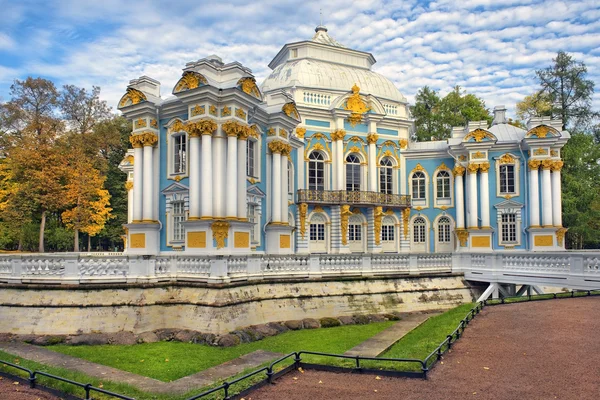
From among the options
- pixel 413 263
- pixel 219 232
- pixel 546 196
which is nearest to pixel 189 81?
pixel 219 232

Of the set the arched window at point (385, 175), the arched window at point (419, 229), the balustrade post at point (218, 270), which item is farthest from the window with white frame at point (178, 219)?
the arched window at point (419, 229)

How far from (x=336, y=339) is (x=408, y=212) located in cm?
1810

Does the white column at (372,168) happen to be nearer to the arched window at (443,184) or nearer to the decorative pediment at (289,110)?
the arched window at (443,184)

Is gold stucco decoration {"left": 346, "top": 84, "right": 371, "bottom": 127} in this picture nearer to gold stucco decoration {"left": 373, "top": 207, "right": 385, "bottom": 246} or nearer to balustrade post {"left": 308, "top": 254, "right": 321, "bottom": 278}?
gold stucco decoration {"left": 373, "top": 207, "right": 385, "bottom": 246}

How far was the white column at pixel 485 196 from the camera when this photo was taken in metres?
26.4

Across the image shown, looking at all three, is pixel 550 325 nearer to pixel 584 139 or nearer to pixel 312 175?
pixel 312 175

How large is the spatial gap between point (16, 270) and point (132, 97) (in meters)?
7.78

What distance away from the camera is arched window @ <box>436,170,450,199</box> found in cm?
2920

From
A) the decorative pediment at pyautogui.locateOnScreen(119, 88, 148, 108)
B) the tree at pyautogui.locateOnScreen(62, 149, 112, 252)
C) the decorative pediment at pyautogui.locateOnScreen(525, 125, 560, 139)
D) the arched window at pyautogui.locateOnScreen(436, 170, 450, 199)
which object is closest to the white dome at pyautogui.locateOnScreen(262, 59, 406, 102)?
the arched window at pyautogui.locateOnScreen(436, 170, 450, 199)

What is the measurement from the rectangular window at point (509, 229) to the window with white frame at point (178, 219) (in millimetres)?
17332

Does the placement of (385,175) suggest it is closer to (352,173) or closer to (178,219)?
(352,173)

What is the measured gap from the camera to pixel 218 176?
1598cm

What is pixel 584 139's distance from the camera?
30.9 metres

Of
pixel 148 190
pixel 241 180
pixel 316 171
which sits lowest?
pixel 148 190
